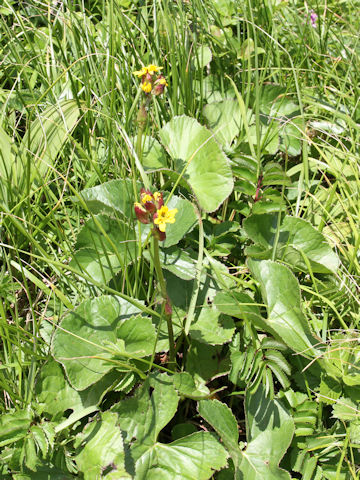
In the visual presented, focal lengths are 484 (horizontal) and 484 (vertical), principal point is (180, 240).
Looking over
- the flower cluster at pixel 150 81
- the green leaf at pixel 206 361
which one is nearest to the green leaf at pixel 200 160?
the flower cluster at pixel 150 81

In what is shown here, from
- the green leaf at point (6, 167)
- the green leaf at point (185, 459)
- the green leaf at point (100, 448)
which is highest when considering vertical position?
the green leaf at point (6, 167)

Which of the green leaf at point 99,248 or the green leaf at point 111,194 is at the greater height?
the green leaf at point 111,194

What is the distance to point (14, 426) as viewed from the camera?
127 centimetres

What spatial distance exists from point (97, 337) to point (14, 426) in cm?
33

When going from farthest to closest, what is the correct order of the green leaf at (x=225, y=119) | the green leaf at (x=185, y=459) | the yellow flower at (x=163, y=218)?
1. the green leaf at (x=225, y=119)
2. the green leaf at (x=185, y=459)
3. the yellow flower at (x=163, y=218)

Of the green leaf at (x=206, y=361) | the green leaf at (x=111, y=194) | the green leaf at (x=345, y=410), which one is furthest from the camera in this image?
the green leaf at (x=111, y=194)

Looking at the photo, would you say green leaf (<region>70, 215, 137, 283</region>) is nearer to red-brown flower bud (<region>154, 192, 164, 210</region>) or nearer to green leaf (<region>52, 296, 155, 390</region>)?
green leaf (<region>52, 296, 155, 390</region>)

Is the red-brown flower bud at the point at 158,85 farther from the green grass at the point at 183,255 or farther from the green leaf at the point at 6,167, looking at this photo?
the green leaf at the point at 6,167

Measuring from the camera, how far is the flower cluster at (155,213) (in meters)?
1.23

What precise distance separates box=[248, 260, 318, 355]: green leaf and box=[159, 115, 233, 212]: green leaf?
0.32m

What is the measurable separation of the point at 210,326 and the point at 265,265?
286 mm

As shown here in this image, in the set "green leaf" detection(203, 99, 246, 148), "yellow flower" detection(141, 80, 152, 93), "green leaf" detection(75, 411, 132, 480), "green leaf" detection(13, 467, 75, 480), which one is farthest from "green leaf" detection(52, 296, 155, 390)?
"green leaf" detection(203, 99, 246, 148)

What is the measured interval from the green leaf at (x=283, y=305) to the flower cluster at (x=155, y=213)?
1.57 ft

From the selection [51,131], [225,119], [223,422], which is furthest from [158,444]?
[225,119]
